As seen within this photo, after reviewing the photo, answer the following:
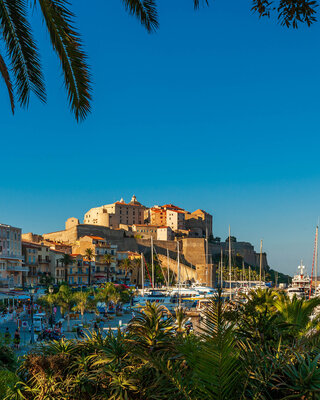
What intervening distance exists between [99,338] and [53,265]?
6007 centimetres

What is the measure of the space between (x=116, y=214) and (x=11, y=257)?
54698 millimetres

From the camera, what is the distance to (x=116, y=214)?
10594 cm

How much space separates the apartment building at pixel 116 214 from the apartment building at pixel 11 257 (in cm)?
4870

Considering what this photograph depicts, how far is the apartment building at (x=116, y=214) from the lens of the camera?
105 m

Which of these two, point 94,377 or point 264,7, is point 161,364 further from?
point 264,7

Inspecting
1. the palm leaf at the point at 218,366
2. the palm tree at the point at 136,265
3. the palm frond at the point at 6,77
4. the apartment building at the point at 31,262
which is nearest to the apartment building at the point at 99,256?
the palm tree at the point at 136,265

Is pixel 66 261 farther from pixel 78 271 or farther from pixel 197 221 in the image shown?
pixel 197 221

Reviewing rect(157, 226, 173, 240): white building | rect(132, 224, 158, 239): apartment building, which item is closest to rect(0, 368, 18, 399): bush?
rect(132, 224, 158, 239): apartment building

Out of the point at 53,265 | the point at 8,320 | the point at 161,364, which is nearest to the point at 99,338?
the point at 161,364

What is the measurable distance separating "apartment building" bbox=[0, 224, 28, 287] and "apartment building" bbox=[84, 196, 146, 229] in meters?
48.7

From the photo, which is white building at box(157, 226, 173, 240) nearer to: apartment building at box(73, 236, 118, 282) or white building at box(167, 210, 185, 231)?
white building at box(167, 210, 185, 231)

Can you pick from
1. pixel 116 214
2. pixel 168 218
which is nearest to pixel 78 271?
pixel 116 214

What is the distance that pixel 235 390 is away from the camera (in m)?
3.74

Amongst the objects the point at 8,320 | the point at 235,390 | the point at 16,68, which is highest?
the point at 16,68
